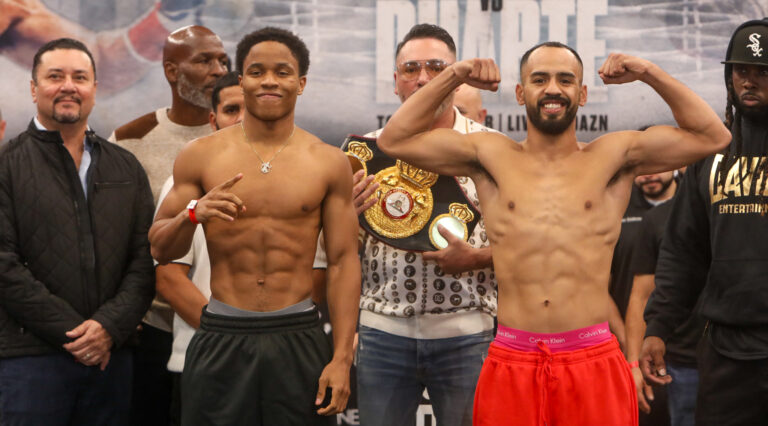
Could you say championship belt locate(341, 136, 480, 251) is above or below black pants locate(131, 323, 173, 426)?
above

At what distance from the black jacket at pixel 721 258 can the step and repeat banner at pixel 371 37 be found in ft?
4.47

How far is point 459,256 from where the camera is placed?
314cm

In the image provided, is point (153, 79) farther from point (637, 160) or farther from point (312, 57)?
point (637, 160)

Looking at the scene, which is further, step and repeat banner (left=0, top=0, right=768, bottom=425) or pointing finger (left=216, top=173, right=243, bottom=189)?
step and repeat banner (left=0, top=0, right=768, bottom=425)

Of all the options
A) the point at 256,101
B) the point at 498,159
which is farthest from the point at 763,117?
the point at 256,101

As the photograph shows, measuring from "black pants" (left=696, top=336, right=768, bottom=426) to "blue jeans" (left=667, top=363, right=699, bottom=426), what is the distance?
Answer: 2.91 feet

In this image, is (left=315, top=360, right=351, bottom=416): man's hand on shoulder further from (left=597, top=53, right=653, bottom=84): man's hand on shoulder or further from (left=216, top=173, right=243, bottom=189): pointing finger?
(left=597, top=53, right=653, bottom=84): man's hand on shoulder

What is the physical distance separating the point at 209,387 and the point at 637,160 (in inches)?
62.1

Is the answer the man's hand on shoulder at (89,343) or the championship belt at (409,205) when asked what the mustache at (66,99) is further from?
the championship belt at (409,205)

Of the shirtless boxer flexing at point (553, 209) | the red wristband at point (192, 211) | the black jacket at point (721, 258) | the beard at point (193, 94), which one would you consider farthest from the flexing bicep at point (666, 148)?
the beard at point (193, 94)

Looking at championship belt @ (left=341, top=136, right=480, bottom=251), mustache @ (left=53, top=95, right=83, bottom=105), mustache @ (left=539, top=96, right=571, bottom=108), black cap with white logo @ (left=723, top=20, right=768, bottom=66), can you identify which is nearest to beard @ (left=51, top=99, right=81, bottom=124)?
mustache @ (left=53, top=95, right=83, bottom=105)

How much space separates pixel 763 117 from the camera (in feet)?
11.0

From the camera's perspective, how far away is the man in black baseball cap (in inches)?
128

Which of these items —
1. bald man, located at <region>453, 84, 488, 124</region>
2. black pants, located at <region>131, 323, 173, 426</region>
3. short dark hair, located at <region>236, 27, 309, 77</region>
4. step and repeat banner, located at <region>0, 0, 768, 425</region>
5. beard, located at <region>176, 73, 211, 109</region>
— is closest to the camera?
short dark hair, located at <region>236, 27, 309, 77</region>
